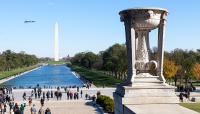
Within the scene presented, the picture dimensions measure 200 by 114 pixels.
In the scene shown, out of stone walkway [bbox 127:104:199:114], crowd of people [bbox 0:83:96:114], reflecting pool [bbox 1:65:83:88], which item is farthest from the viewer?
reflecting pool [bbox 1:65:83:88]

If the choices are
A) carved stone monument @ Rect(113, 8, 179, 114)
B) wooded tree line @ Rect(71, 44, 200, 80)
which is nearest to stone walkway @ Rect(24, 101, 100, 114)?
carved stone monument @ Rect(113, 8, 179, 114)

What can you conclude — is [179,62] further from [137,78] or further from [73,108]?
[137,78]

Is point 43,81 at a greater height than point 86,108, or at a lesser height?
greater

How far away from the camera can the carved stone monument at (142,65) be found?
13.0m

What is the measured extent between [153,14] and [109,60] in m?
71.7

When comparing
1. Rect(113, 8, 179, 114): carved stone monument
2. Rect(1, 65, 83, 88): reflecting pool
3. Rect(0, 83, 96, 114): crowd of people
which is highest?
Rect(113, 8, 179, 114): carved stone monument

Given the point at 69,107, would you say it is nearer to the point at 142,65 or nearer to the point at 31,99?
the point at 31,99

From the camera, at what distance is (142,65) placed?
13820 millimetres

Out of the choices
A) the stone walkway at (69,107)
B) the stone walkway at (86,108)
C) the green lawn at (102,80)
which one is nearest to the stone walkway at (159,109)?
the stone walkway at (86,108)

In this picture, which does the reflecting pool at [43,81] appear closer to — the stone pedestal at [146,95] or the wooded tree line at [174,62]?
the wooded tree line at [174,62]

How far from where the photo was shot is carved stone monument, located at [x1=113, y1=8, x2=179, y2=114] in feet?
42.8

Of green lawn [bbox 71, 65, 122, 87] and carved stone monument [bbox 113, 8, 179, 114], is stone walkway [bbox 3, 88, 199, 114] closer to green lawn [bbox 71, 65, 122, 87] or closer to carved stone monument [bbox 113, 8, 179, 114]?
carved stone monument [bbox 113, 8, 179, 114]

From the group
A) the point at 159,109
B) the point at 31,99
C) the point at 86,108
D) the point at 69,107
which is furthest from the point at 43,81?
the point at 159,109

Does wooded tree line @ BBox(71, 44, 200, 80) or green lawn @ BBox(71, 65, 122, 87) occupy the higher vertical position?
wooded tree line @ BBox(71, 44, 200, 80)
